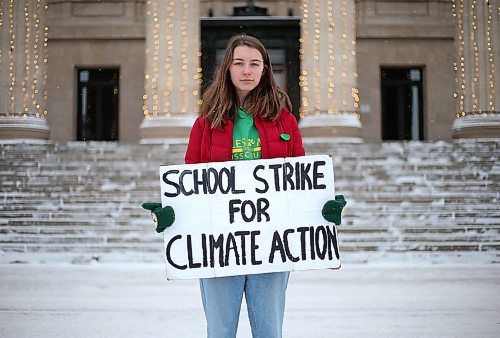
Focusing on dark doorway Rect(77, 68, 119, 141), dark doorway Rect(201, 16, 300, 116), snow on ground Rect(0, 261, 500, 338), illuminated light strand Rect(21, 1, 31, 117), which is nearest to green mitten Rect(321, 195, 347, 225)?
snow on ground Rect(0, 261, 500, 338)

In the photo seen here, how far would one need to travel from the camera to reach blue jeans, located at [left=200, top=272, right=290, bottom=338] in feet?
7.86

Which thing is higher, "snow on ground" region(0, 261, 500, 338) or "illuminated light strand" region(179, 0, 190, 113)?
"illuminated light strand" region(179, 0, 190, 113)

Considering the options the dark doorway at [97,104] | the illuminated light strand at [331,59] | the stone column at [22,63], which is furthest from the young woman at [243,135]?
the dark doorway at [97,104]

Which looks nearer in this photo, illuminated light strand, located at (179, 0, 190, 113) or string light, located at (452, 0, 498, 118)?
Answer: illuminated light strand, located at (179, 0, 190, 113)

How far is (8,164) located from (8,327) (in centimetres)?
782

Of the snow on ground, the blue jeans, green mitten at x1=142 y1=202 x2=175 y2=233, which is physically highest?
green mitten at x1=142 y1=202 x2=175 y2=233

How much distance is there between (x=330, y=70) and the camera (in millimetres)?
14195

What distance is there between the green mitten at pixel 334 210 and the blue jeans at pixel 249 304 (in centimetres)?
34

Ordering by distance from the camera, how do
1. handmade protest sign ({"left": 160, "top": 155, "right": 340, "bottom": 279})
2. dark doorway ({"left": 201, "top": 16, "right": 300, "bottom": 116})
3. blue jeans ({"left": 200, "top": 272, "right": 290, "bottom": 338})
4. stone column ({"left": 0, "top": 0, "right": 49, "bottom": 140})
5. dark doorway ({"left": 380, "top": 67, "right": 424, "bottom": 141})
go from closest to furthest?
blue jeans ({"left": 200, "top": 272, "right": 290, "bottom": 338}) → handmade protest sign ({"left": 160, "top": 155, "right": 340, "bottom": 279}) → stone column ({"left": 0, "top": 0, "right": 49, "bottom": 140}) → dark doorway ({"left": 201, "top": 16, "right": 300, "bottom": 116}) → dark doorway ({"left": 380, "top": 67, "right": 424, "bottom": 141})

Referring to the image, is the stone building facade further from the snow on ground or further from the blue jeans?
the blue jeans

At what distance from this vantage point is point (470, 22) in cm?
1477

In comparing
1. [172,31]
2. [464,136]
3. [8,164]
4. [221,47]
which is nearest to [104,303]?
[8,164]

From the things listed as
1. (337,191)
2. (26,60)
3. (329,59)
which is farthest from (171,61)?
(337,191)

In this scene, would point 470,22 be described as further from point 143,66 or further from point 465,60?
point 143,66
